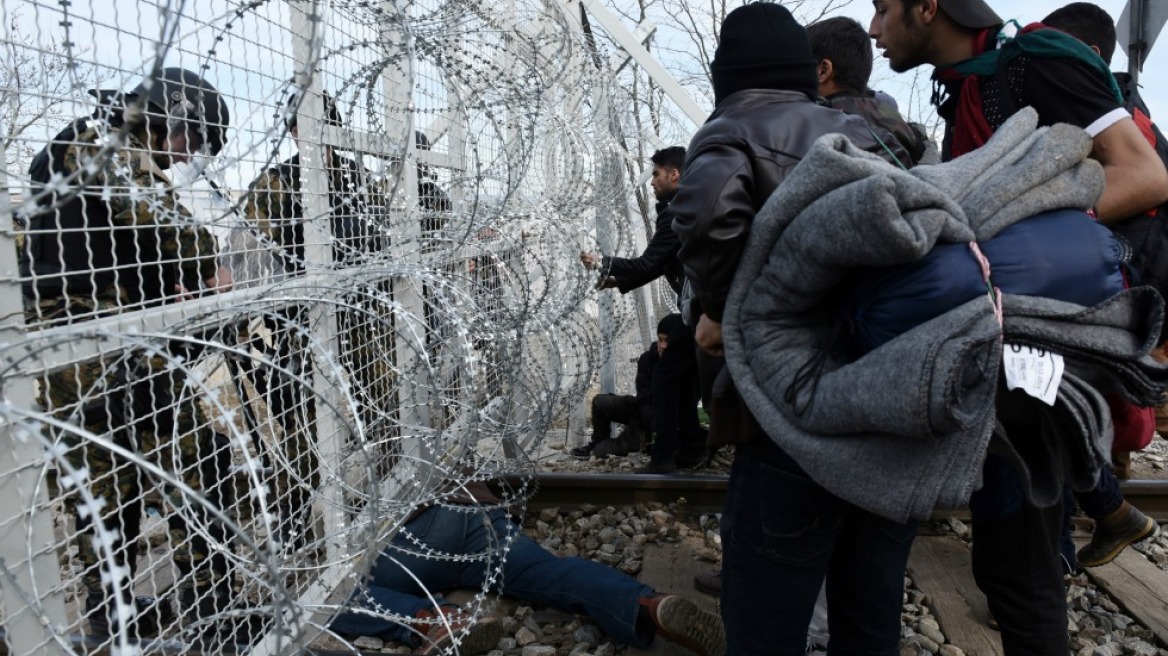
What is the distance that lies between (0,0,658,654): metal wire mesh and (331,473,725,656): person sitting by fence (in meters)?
0.18

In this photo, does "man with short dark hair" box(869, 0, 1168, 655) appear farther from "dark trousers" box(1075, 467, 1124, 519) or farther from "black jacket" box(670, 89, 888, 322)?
"dark trousers" box(1075, 467, 1124, 519)

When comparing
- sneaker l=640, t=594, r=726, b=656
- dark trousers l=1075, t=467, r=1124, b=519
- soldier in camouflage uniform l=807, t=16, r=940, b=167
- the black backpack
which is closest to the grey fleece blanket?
the black backpack

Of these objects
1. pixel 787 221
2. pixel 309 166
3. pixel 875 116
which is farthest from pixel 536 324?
pixel 787 221

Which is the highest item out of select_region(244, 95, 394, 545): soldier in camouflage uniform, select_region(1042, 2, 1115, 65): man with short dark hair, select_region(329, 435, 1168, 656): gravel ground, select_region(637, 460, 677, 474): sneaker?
select_region(1042, 2, 1115, 65): man with short dark hair

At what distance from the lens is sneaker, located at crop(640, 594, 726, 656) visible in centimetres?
295

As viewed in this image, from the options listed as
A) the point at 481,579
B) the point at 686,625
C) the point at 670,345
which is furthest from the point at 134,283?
the point at 670,345

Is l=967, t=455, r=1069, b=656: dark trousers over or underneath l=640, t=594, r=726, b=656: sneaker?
over

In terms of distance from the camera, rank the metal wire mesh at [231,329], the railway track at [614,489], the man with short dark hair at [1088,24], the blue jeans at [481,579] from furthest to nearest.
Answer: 1. the railway track at [614,489]
2. the man with short dark hair at [1088,24]
3. the blue jeans at [481,579]
4. the metal wire mesh at [231,329]

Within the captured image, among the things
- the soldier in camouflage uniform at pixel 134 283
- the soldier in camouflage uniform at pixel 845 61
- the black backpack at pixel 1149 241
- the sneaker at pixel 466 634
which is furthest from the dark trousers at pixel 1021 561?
the soldier in camouflage uniform at pixel 134 283

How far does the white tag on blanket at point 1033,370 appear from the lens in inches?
64.4

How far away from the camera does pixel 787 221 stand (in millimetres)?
1762

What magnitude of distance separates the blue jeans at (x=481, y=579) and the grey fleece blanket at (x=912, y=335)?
157cm

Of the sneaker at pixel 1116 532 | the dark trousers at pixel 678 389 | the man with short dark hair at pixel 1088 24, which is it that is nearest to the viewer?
the man with short dark hair at pixel 1088 24

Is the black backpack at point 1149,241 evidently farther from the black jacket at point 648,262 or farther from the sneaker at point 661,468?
the sneaker at point 661,468
